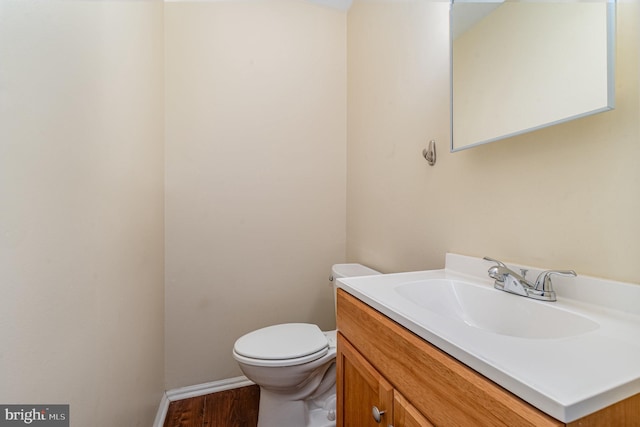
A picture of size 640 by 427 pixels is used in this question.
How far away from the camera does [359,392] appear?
0.76 metres

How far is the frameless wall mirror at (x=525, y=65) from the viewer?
63 centimetres

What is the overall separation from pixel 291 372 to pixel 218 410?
0.66 meters

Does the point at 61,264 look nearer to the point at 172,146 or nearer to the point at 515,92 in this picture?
the point at 172,146

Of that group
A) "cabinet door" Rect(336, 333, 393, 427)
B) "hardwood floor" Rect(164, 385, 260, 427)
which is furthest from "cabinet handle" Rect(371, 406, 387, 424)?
"hardwood floor" Rect(164, 385, 260, 427)

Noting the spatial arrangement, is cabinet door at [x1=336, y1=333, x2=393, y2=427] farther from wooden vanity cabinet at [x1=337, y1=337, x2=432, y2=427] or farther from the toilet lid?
the toilet lid

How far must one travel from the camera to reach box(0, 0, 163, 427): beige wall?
0.48 m

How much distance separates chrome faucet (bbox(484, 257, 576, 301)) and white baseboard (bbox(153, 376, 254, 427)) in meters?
1.58


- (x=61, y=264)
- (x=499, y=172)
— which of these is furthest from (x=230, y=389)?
(x=499, y=172)

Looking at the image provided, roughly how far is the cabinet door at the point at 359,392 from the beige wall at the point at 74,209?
2.25ft

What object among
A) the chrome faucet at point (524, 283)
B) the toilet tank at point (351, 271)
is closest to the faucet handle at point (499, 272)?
the chrome faucet at point (524, 283)

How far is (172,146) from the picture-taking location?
5.20ft

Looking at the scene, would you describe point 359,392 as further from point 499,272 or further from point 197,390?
point 197,390

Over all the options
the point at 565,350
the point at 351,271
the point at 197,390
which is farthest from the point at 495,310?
the point at 197,390

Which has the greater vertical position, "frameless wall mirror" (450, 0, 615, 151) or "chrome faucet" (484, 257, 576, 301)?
"frameless wall mirror" (450, 0, 615, 151)
